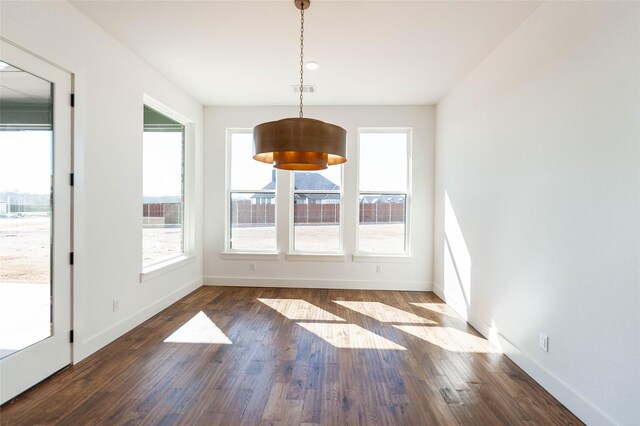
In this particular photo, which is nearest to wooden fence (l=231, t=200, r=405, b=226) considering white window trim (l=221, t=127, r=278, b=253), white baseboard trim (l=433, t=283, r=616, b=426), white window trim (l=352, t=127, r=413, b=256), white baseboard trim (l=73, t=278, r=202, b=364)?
white window trim (l=352, t=127, r=413, b=256)

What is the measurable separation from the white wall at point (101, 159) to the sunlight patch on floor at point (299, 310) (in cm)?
146

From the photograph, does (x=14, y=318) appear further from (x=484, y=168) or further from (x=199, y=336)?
(x=484, y=168)

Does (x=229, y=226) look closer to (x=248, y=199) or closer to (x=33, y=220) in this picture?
(x=248, y=199)

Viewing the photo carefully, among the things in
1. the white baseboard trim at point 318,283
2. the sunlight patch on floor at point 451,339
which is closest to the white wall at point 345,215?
the white baseboard trim at point 318,283

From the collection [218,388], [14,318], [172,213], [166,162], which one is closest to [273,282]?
[172,213]

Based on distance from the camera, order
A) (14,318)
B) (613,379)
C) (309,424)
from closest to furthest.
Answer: (613,379) < (309,424) < (14,318)

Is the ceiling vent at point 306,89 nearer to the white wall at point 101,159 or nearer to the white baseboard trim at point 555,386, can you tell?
the white wall at point 101,159

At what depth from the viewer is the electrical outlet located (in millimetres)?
2279

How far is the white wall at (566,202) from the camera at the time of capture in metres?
1.70

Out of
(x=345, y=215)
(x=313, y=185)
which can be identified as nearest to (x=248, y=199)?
(x=313, y=185)

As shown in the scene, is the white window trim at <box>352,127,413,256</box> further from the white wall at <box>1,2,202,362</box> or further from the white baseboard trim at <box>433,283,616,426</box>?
the white wall at <box>1,2,202,362</box>

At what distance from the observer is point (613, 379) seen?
68.7 inches

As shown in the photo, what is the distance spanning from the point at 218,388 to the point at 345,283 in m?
2.93

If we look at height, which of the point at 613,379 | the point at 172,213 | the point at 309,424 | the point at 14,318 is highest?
the point at 172,213
